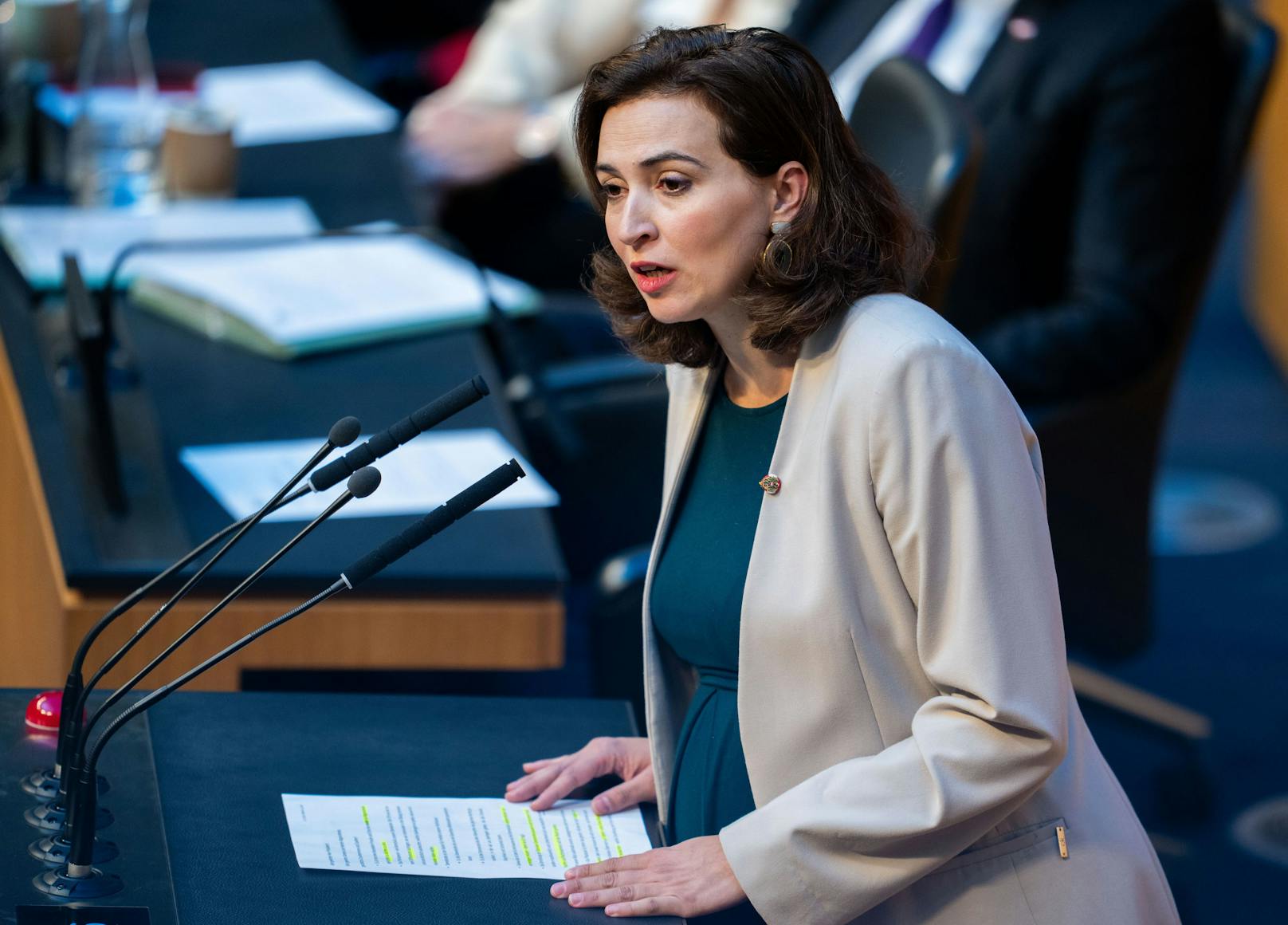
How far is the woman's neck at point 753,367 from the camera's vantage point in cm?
143

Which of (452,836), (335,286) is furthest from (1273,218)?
(452,836)

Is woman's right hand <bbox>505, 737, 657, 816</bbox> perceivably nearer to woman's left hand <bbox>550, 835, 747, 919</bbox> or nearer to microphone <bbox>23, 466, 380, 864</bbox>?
woman's left hand <bbox>550, 835, 747, 919</bbox>

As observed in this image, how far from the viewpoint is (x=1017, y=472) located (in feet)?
4.10

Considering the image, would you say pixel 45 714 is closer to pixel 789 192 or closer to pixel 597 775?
pixel 597 775

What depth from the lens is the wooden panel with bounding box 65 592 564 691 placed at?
1793 mm

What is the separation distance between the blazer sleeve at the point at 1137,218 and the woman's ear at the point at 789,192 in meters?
1.10

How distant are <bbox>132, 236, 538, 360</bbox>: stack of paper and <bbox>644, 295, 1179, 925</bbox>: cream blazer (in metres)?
1.19

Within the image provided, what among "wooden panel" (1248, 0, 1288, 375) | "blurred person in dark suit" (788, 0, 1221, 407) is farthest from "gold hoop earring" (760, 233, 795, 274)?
"wooden panel" (1248, 0, 1288, 375)

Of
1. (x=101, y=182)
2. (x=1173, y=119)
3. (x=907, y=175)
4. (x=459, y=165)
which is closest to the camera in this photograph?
(x=907, y=175)

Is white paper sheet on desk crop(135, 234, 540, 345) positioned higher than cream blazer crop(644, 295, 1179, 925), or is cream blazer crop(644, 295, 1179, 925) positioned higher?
white paper sheet on desk crop(135, 234, 540, 345)

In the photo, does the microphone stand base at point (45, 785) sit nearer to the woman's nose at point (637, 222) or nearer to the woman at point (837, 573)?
the woman at point (837, 573)

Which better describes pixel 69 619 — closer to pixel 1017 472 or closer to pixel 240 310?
pixel 240 310

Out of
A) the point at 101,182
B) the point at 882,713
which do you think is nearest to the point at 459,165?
the point at 101,182

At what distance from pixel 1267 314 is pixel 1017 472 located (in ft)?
12.5
